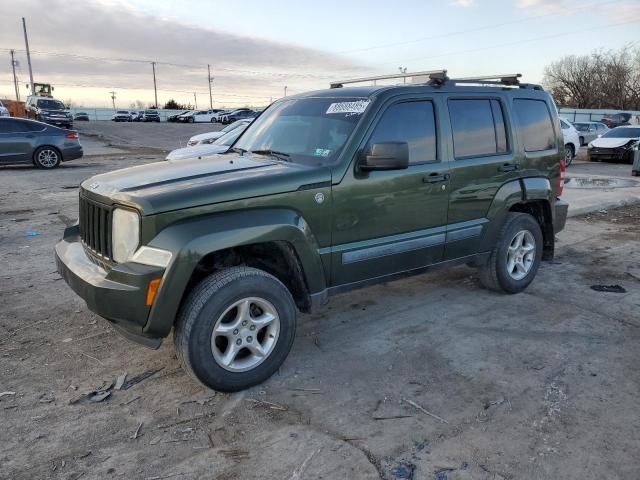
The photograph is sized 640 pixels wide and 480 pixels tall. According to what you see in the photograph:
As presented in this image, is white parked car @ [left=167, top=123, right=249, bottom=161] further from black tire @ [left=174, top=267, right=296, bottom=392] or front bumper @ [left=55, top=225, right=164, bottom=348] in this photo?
black tire @ [left=174, top=267, right=296, bottom=392]

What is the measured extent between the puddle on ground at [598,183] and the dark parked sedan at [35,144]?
14060 millimetres

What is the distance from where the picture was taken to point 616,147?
19.8m

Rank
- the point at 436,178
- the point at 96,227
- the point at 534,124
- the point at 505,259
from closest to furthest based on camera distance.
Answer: the point at 96,227
the point at 436,178
the point at 505,259
the point at 534,124

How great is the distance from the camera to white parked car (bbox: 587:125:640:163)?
19766mm

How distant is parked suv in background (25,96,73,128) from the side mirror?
1322 inches

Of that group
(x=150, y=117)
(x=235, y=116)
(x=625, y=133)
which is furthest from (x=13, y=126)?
(x=150, y=117)

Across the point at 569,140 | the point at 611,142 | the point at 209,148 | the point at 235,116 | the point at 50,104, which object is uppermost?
the point at 50,104

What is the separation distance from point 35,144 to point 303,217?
1453cm

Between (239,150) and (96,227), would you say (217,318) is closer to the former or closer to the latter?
(96,227)

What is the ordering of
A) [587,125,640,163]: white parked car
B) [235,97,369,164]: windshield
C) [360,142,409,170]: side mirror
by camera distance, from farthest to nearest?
[587,125,640,163]: white parked car, [235,97,369,164]: windshield, [360,142,409,170]: side mirror

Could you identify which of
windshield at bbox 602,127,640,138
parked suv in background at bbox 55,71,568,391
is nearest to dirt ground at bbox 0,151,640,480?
parked suv in background at bbox 55,71,568,391

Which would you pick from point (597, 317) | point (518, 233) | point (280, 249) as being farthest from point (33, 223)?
point (597, 317)

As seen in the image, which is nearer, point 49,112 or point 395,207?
point 395,207

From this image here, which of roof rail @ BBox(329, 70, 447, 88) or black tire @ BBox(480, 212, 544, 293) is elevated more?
roof rail @ BBox(329, 70, 447, 88)
